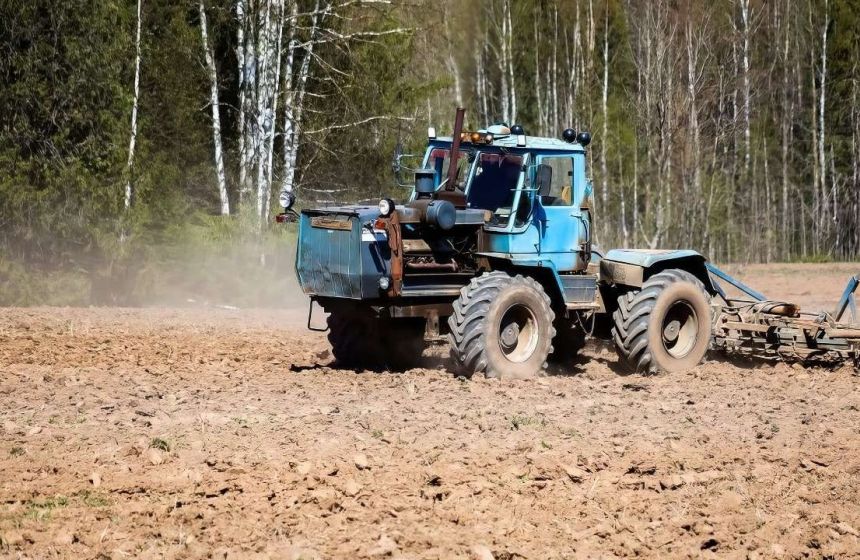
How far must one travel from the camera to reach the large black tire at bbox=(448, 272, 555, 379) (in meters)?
12.1

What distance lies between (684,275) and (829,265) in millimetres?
25922

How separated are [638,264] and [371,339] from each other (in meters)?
3.22

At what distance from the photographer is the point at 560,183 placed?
13.2 m

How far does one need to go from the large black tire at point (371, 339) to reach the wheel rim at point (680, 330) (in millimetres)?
2895

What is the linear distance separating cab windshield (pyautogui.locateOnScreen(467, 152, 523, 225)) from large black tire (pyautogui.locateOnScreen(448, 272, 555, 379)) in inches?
35.2

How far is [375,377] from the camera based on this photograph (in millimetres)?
12883

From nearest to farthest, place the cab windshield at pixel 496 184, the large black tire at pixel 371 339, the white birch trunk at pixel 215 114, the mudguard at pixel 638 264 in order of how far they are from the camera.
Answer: the cab windshield at pixel 496 184 < the large black tire at pixel 371 339 < the mudguard at pixel 638 264 < the white birch trunk at pixel 215 114

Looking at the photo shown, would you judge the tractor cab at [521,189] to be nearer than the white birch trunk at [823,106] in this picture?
Yes

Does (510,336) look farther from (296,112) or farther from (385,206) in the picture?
(296,112)

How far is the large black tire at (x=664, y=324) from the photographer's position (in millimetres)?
13297

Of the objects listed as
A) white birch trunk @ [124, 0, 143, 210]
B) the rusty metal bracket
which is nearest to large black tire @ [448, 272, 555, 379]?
the rusty metal bracket

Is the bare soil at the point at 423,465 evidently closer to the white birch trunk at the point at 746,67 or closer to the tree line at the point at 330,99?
the tree line at the point at 330,99

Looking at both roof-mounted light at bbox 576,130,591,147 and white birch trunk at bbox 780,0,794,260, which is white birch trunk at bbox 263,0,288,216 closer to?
roof-mounted light at bbox 576,130,591,147

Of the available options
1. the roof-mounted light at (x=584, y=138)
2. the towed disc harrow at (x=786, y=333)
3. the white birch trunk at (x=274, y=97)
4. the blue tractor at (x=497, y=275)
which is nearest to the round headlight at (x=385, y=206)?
the blue tractor at (x=497, y=275)
